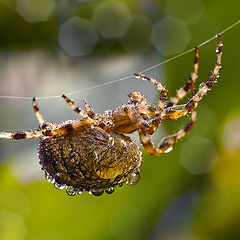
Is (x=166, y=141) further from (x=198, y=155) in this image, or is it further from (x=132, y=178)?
(x=198, y=155)

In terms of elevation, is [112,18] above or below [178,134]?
above

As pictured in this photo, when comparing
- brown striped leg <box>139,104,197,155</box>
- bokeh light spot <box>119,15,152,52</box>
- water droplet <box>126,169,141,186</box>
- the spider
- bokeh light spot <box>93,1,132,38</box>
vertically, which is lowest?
water droplet <box>126,169,141,186</box>

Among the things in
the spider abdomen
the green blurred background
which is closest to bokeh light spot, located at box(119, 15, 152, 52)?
the green blurred background

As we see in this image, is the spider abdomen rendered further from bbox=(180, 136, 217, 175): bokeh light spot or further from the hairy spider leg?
bbox=(180, 136, 217, 175): bokeh light spot

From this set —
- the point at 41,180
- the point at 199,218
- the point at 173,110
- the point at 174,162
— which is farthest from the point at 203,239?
the point at 173,110

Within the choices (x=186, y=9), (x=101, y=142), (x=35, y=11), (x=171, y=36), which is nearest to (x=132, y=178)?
(x=101, y=142)

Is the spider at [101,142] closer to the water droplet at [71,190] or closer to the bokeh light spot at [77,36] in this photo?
the water droplet at [71,190]

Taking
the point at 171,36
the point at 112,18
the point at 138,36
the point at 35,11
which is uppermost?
the point at 35,11
